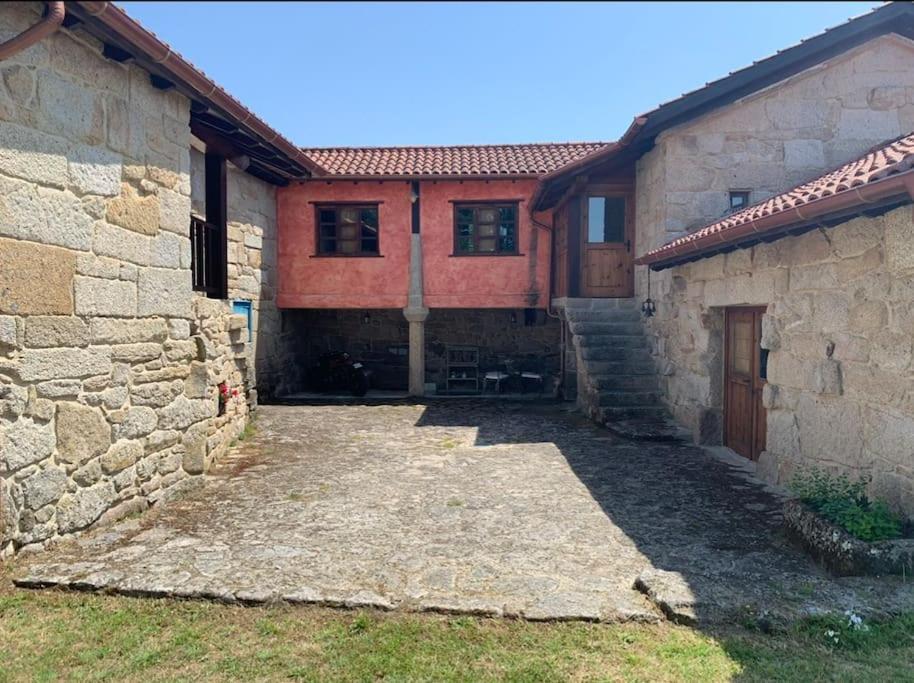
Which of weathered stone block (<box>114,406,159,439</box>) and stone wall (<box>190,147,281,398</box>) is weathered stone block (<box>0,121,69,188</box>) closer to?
weathered stone block (<box>114,406,159,439</box>)

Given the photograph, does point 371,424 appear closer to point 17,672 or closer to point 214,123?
point 214,123

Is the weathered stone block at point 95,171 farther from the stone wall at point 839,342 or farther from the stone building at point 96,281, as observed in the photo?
the stone wall at point 839,342

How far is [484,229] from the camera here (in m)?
12.5

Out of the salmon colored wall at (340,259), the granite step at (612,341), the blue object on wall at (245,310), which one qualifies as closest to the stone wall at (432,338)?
the salmon colored wall at (340,259)

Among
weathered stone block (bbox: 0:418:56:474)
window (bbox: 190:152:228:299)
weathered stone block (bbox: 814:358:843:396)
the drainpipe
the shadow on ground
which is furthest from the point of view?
window (bbox: 190:152:228:299)

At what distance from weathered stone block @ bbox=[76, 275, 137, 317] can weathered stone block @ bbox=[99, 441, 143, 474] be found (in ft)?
3.47

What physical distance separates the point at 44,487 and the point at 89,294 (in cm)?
140

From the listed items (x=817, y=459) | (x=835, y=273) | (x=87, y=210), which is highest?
(x=87, y=210)

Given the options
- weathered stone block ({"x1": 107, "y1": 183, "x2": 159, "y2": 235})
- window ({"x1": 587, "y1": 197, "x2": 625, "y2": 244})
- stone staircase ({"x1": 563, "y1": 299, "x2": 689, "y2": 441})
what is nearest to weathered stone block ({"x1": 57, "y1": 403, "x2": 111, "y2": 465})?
weathered stone block ({"x1": 107, "y1": 183, "x2": 159, "y2": 235})

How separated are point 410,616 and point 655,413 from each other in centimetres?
614

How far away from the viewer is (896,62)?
7832 mm

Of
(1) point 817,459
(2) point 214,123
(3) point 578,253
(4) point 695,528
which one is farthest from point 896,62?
(2) point 214,123

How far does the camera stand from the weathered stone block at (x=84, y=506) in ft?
13.8

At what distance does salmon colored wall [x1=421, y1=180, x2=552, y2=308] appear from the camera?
12344 millimetres
